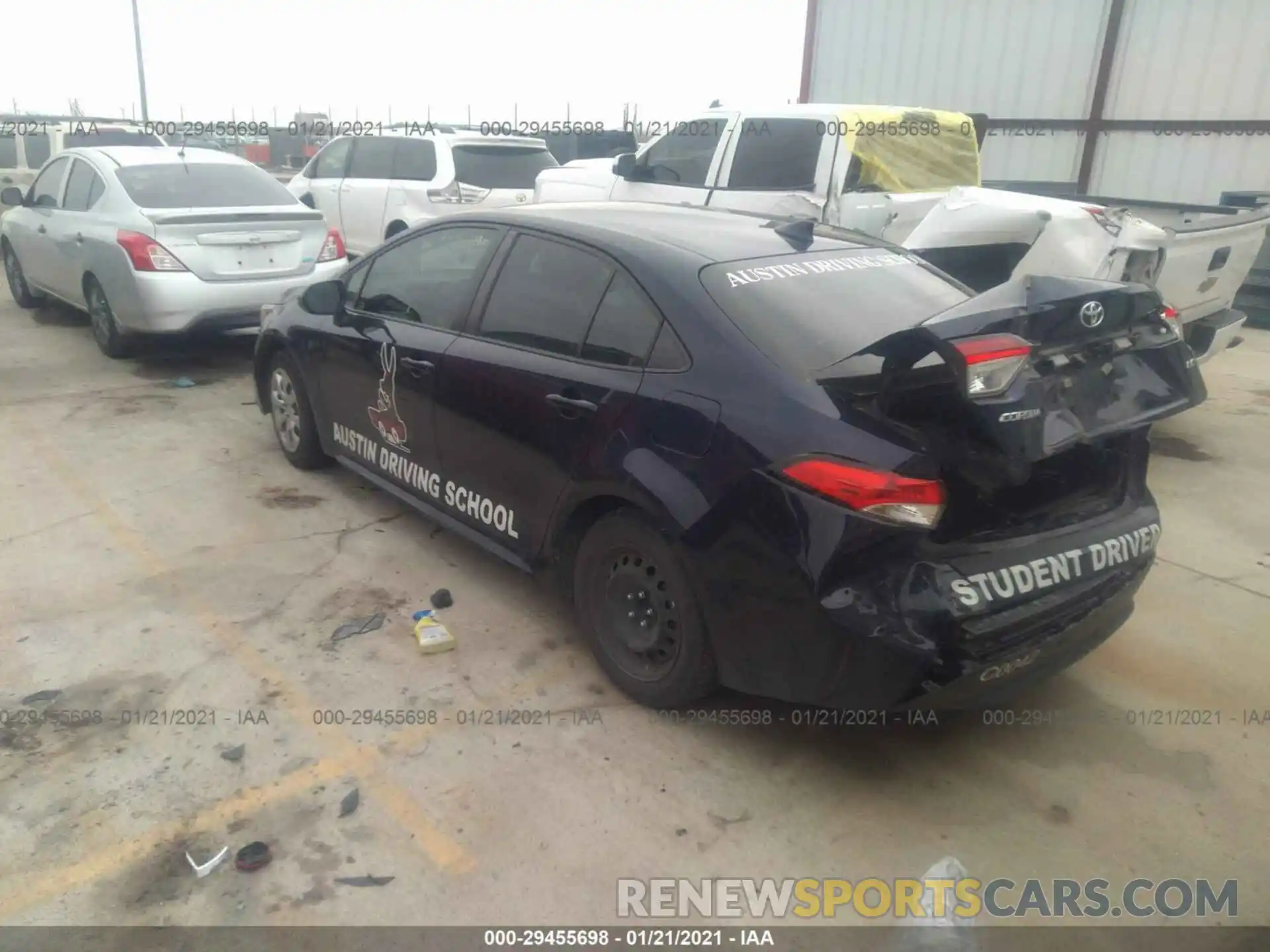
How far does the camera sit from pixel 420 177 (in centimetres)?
991

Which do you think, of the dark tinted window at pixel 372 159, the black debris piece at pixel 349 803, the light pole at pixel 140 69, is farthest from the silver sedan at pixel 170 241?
the light pole at pixel 140 69

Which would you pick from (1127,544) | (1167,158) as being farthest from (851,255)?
(1167,158)

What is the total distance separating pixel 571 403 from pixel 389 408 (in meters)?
1.35

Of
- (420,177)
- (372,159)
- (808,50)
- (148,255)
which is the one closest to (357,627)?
(148,255)

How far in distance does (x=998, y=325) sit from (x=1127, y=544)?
39.4 inches

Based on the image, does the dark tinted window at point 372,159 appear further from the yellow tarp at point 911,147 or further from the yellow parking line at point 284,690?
the yellow parking line at point 284,690

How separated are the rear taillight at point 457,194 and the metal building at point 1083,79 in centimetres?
627

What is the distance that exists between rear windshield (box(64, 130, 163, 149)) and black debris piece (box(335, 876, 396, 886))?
1380cm

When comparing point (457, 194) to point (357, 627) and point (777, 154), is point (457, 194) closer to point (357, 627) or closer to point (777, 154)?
point (777, 154)

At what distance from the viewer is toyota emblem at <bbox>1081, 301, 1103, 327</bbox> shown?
2672 millimetres

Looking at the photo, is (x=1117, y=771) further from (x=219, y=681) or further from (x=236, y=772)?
(x=219, y=681)

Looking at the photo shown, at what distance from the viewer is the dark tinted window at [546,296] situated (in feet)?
11.1

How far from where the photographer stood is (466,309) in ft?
12.7

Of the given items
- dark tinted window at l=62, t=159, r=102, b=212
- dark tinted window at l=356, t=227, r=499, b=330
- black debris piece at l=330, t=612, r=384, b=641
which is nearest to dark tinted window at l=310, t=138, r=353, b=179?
dark tinted window at l=62, t=159, r=102, b=212
